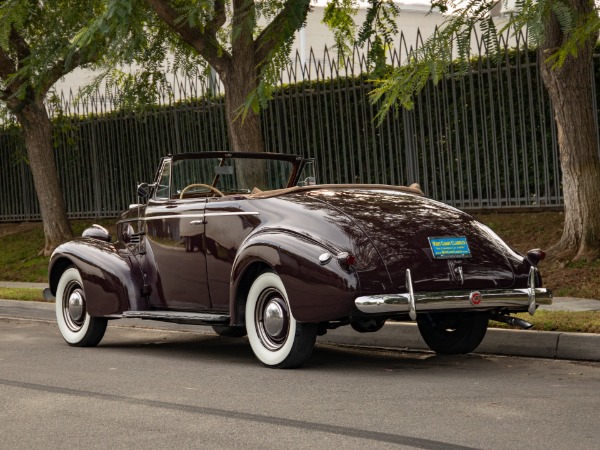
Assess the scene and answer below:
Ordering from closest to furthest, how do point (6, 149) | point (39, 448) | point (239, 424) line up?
point (39, 448), point (239, 424), point (6, 149)

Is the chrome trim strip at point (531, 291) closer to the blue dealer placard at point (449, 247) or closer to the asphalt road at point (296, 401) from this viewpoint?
the asphalt road at point (296, 401)

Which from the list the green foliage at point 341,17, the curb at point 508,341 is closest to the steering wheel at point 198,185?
the curb at point 508,341

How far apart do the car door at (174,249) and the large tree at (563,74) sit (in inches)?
74.9

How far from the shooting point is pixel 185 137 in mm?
20750

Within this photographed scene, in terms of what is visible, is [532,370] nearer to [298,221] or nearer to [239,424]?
[298,221]

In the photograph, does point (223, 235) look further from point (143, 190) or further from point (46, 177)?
point (46, 177)

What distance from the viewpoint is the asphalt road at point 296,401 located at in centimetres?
571

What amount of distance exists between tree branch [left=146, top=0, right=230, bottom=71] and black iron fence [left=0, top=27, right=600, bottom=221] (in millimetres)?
1096

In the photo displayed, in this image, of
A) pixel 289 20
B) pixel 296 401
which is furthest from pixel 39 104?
pixel 296 401

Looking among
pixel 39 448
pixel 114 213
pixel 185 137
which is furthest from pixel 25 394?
pixel 114 213

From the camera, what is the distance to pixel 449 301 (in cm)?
785

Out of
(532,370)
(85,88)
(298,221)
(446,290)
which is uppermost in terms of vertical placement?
(85,88)

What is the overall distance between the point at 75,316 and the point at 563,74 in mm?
6328

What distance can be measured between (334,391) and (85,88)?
314 inches
